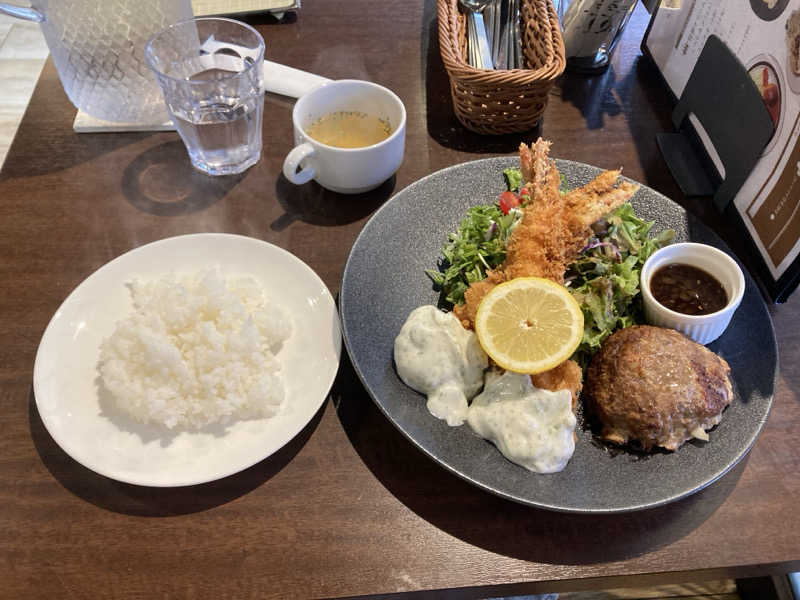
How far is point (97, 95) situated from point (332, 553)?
1468 millimetres

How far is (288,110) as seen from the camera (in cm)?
200

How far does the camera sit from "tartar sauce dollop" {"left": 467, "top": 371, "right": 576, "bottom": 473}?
1.20 m

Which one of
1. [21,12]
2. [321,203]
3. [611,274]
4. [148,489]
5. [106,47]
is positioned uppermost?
[21,12]

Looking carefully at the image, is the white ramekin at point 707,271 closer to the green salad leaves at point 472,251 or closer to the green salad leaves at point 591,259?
the green salad leaves at point 591,259

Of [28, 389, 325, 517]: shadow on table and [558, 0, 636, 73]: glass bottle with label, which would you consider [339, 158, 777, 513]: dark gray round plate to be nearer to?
[28, 389, 325, 517]: shadow on table

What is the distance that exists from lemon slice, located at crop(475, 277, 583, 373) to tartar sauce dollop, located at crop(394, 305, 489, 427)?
0.23 ft

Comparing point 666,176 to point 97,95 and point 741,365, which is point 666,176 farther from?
point 97,95

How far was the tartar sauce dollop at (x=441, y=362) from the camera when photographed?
4.26ft

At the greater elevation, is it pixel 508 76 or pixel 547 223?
pixel 508 76

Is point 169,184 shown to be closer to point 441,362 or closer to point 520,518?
point 441,362

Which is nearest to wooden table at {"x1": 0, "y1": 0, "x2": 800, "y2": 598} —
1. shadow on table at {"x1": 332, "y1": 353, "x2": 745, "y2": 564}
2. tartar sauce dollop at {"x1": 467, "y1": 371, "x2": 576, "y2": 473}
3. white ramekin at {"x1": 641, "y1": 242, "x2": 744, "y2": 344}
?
shadow on table at {"x1": 332, "y1": 353, "x2": 745, "y2": 564}

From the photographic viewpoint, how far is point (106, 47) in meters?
1.72

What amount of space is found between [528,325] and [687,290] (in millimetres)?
450

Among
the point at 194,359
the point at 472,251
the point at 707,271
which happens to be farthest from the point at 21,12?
the point at 707,271
